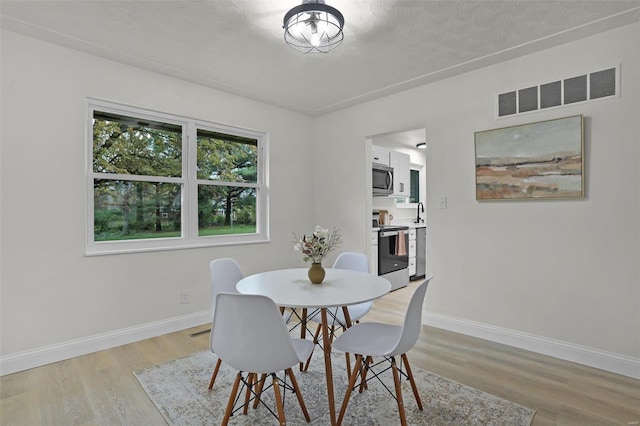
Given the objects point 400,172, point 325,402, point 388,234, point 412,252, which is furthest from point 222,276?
point 400,172

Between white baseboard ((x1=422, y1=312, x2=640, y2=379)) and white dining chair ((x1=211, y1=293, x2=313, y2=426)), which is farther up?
white dining chair ((x1=211, y1=293, x2=313, y2=426))

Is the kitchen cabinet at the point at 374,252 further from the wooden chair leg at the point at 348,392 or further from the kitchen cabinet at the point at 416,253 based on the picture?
the wooden chair leg at the point at 348,392

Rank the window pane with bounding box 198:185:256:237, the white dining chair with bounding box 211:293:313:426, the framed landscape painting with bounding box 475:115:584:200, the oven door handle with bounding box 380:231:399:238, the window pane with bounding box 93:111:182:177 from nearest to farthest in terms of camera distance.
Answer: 1. the white dining chair with bounding box 211:293:313:426
2. the framed landscape painting with bounding box 475:115:584:200
3. the window pane with bounding box 93:111:182:177
4. the window pane with bounding box 198:185:256:237
5. the oven door handle with bounding box 380:231:399:238

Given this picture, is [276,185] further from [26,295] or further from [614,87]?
[614,87]

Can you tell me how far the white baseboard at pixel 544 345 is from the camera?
2435 mm

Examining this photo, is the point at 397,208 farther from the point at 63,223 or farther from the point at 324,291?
the point at 63,223

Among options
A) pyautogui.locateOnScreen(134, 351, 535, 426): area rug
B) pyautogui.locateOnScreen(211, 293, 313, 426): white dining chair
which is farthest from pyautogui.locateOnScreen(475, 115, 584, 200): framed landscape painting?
pyautogui.locateOnScreen(211, 293, 313, 426): white dining chair

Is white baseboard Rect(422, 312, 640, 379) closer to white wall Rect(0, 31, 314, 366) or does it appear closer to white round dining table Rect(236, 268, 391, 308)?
white round dining table Rect(236, 268, 391, 308)

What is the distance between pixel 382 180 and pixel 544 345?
2802 millimetres

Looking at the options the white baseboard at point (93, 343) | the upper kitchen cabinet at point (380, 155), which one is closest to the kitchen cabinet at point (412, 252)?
the upper kitchen cabinet at point (380, 155)

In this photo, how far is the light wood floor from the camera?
1961mm

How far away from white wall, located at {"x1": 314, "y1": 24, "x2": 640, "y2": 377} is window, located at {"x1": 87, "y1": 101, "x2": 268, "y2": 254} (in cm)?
176

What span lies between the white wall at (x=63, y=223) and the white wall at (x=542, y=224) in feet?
8.11

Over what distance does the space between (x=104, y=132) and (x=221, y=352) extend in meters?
2.40
